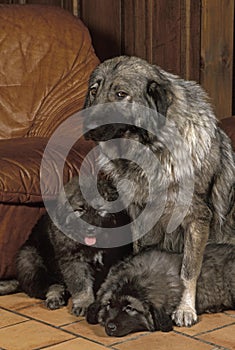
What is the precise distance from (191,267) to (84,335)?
0.60m

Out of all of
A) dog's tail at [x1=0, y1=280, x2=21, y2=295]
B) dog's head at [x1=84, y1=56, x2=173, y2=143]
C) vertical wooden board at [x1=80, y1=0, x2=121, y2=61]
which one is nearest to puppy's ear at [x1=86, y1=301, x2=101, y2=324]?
dog's tail at [x1=0, y1=280, x2=21, y2=295]

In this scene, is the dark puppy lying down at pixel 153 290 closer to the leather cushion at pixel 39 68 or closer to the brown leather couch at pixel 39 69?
the brown leather couch at pixel 39 69

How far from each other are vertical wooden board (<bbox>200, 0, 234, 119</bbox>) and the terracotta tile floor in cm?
204

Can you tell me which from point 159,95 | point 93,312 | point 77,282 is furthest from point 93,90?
point 93,312

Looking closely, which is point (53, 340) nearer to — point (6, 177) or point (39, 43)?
point (6, 177)

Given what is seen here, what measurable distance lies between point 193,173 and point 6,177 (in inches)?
37.6

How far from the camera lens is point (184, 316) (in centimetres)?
385

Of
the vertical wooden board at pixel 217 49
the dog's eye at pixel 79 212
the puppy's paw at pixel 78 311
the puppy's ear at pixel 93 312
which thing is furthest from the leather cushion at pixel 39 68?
the puppy's ear at pixel 93 312

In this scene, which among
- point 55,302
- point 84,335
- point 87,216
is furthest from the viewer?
point 55,302

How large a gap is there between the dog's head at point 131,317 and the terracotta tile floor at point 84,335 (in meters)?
0.04

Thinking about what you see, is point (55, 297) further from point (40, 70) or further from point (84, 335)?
point (40, 70)

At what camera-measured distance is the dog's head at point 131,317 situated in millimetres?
3666

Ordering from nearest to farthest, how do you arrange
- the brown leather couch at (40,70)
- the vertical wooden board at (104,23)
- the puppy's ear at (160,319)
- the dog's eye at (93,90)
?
the puppy's ear at (160,319)
the dog's eye at (93,90)
the brown leather couch at (40,70)
the vertical wooden board at (104,23)

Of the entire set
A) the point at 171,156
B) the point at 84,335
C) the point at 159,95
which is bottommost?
the point at 84,335
